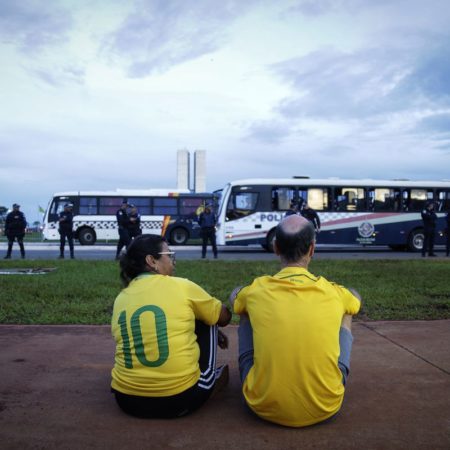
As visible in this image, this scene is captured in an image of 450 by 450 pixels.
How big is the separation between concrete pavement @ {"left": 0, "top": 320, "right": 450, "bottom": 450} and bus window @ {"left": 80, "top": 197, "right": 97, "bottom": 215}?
21.6 meters

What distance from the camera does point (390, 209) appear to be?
71.1 feet

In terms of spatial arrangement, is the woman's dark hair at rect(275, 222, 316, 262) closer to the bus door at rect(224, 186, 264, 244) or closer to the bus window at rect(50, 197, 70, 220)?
the bus door at rect(224, 186, 264, 244)

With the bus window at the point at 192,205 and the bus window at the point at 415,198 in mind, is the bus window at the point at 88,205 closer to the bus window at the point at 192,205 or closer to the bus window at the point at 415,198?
the bus window at the point at 192,205

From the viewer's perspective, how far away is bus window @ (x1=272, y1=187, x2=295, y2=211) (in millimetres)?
20812

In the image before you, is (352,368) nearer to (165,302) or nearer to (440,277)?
(165,302)

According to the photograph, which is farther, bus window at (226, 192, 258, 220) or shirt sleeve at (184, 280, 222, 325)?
bus window at (226, 192, 258, 220)

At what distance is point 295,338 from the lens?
2.73 metres

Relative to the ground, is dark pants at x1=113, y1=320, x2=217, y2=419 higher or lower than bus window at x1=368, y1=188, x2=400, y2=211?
lower

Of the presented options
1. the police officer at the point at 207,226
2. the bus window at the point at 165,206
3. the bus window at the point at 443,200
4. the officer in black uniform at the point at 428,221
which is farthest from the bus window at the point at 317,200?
the bus window at the point at 165,206

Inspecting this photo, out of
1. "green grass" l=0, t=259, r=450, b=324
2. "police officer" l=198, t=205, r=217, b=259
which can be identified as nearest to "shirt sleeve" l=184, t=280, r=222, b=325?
"green grass" l=0, t=259, r=450, b=324

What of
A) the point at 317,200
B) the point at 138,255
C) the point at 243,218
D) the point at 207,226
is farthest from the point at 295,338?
the point at 317,200

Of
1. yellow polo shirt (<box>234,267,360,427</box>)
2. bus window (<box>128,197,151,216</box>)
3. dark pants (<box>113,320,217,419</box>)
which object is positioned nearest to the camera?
yellow polo shirt (<box>234,267,360,427</box>)

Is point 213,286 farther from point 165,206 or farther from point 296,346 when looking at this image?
point 165,206

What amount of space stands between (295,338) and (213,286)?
6.18 meters
